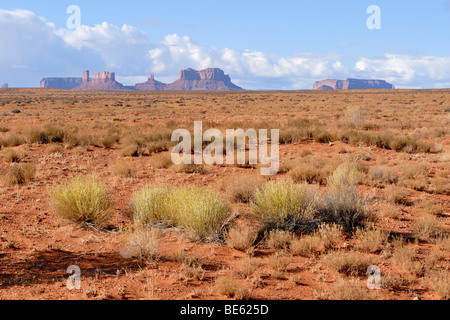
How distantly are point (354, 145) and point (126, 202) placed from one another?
35.8 ft

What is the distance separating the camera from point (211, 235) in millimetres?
6414

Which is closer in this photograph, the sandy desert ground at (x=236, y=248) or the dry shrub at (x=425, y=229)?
the sandy desert ground at (x=236, y=248)

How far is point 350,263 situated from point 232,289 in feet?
6.10

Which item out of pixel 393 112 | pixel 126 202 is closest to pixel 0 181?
pixel 126 202

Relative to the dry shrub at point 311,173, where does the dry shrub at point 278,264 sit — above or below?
below

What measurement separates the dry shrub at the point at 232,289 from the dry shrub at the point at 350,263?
144 centimetres

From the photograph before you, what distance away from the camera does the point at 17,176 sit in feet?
34.1

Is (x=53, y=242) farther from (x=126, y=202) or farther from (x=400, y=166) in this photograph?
(x=400, y=166)

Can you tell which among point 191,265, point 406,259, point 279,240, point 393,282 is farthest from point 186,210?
point 406,259

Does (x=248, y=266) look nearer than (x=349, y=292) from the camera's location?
No

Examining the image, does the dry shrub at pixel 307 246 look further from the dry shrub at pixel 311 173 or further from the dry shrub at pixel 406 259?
the dry shrub at pixel 311 173

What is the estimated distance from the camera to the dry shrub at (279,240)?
611cm

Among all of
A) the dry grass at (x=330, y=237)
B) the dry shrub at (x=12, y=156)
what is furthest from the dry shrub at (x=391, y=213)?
the dry shrub at (x=12, y=156)

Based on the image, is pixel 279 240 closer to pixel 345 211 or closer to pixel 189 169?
pixel 345 211
